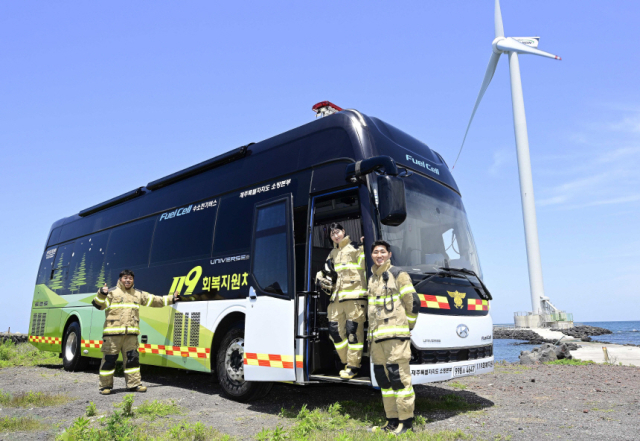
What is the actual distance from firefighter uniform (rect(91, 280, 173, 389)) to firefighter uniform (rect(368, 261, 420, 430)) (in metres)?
4.11

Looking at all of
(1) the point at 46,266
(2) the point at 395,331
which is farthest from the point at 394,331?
(1) the point at 46,266

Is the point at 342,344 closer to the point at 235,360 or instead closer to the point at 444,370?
the point at 444,370

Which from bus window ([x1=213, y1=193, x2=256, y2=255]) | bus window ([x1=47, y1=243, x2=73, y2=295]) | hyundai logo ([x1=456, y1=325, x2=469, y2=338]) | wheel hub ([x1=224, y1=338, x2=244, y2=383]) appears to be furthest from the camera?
bus window ([x1=47, y1=243, x2=73, y2=295])

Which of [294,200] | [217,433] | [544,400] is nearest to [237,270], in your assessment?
[294,200]

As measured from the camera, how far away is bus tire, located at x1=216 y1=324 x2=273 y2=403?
6371mm

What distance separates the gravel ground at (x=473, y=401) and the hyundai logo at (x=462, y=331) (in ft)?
3.05

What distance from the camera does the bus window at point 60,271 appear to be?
11.4 metres

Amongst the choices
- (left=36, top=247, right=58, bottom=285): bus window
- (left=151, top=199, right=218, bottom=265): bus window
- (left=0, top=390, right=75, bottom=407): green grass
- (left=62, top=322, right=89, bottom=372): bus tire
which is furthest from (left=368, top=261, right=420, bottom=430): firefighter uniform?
(left=36, top=247, right=58, bottom=285): bus window

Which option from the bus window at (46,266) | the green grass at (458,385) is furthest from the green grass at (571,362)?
the bus window at (46,266)

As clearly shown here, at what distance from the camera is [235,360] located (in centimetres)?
658

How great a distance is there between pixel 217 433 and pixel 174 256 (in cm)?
405

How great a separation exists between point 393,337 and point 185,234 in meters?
4.59

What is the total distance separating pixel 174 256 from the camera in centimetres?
805

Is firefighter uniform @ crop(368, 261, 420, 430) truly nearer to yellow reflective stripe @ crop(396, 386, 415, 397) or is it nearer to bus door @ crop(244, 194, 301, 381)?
yellow reflective stripe @ crop(396, 386, 415, 397)
